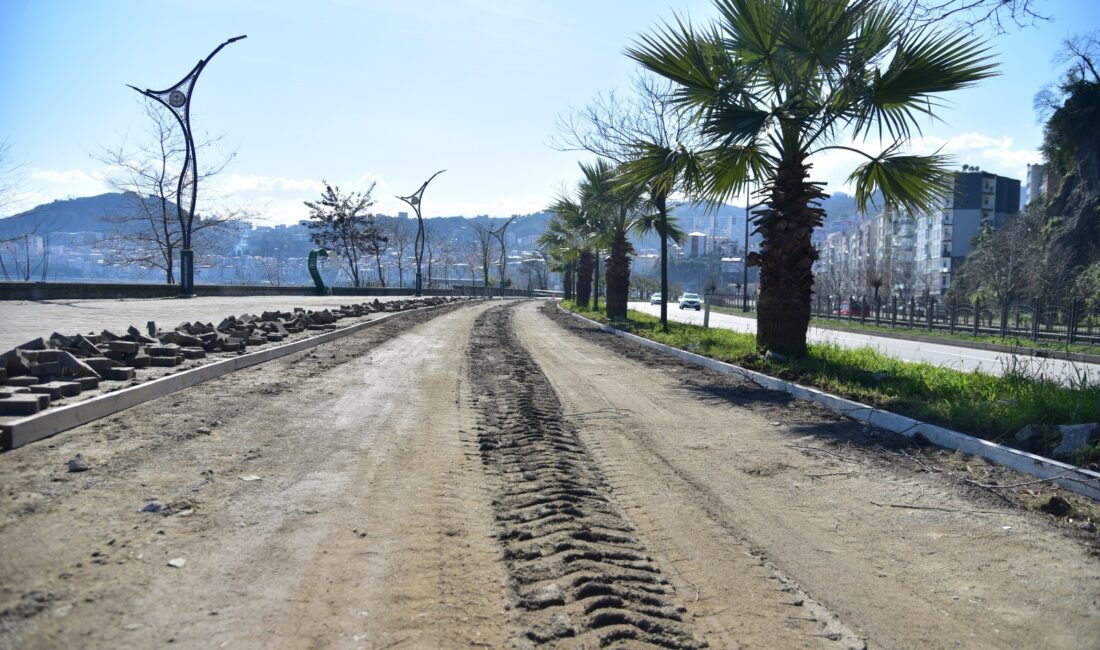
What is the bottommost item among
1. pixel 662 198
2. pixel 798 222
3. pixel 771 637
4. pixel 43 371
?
pixel 771 637

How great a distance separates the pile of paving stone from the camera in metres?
6.11

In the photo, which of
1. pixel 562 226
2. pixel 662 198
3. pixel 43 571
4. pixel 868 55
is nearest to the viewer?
pixel 43 571

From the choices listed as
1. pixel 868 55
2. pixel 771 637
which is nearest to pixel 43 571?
pixel 771 637

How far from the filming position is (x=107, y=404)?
6535mm

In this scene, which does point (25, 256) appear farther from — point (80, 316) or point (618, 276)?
point (618, 276)

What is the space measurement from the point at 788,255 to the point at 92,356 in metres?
9.81

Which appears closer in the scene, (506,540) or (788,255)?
(506,540)

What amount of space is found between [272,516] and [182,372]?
485 centimetres

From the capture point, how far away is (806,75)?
37.4 feet

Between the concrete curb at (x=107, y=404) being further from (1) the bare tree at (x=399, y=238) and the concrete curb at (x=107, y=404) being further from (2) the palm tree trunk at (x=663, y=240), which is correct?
(1) the bare tree at (x=399, y=238)

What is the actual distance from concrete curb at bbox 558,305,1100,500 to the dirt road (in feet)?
1.03

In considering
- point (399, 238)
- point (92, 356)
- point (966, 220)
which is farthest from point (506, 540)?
point (966, 220)

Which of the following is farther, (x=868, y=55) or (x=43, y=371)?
(x=868, y=55)

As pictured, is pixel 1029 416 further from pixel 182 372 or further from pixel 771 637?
pixel 182 372
